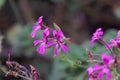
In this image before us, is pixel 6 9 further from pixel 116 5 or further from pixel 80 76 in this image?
pixel 80 76

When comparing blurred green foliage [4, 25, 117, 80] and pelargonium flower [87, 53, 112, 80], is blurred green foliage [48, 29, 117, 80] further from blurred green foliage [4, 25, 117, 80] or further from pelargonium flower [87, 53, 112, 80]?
pelargonium flower [87, 53, 112, 80]

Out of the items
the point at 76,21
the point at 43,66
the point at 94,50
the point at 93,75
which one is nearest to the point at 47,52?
the point at 43,66

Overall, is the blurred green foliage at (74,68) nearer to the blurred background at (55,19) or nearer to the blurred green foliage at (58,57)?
the blurred green foliage at (58,57)

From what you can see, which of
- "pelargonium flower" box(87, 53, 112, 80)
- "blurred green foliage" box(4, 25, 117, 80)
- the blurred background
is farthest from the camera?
the blurred background

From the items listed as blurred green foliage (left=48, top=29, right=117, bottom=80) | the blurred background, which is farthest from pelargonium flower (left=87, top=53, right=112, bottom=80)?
the blurred background

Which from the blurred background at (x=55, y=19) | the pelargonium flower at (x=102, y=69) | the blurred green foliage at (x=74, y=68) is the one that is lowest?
the pelargonium flower at (x=102, y=69)

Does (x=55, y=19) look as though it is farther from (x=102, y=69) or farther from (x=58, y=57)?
(x=102, y=69)

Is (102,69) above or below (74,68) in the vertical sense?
below

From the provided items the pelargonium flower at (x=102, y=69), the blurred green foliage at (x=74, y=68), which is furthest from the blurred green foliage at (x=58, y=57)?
the pelargonium flower at (x=102, y=69)

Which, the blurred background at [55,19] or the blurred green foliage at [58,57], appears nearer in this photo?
the blurred green foliage at [58,57]

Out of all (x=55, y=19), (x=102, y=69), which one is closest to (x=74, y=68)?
(x=102, y=69)

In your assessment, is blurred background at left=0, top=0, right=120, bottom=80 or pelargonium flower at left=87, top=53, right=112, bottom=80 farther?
blurred background at left=0, top=0, right=120, bottom=80
